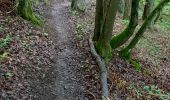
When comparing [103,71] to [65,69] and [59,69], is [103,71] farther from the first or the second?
[59,69]

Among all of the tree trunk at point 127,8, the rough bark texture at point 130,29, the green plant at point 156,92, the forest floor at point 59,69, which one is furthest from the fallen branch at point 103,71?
the tree trunk at point 127,8

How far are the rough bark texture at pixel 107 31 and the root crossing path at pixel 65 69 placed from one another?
93 centimetres

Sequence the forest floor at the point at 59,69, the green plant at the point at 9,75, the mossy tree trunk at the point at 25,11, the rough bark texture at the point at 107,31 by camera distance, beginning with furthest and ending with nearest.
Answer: the mossy tree trunk at the point at 25,11 < the rough bark texture at the point at 107,31 < the forest floor at the point at 59,69 < the green plant at the point at 9,75

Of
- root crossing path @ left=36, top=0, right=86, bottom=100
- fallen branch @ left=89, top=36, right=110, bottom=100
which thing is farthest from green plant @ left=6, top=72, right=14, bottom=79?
fallen branch @ left=89, top=36, right=110, bottom=100

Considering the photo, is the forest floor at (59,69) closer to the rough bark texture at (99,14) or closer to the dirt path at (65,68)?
the dirt path at (65,68)

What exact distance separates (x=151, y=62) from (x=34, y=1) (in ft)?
25.1

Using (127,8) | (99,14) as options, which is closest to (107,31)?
(99,14)

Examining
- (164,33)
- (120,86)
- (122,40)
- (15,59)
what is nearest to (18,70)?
(15,59)

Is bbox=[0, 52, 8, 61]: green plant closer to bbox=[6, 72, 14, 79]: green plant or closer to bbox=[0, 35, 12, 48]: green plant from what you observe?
bbox=[0, 35, 12, 48]: green plant

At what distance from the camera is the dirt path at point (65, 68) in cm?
822

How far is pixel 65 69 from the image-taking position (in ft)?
31.6

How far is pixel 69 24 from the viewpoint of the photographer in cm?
1511

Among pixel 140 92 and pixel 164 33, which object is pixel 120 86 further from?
pixel 164 33

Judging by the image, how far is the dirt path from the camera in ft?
27.0
